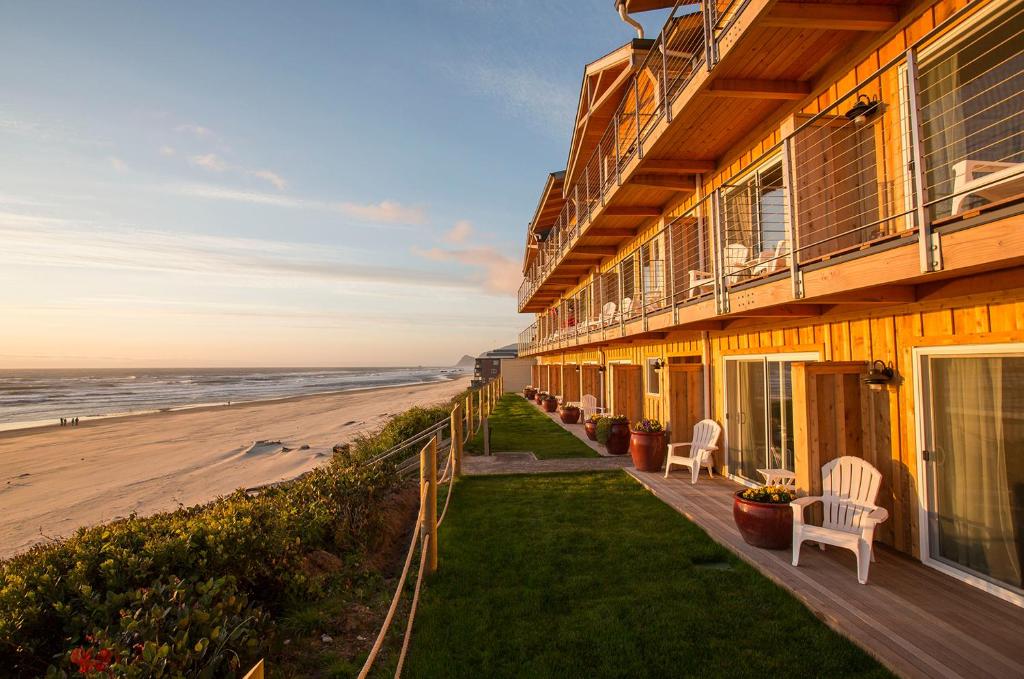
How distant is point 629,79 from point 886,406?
443 inches

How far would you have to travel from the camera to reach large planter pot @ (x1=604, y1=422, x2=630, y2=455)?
12828 mm

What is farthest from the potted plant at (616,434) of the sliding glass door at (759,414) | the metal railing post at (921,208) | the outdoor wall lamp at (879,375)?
the metal railing post at (921,208)

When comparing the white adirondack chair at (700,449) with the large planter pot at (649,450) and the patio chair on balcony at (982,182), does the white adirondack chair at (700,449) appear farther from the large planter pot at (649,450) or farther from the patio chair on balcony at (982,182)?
the patio chair on balcony at (982,182)

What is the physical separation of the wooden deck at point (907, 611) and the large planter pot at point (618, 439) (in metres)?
6.24

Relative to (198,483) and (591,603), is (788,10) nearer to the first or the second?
(591,603)

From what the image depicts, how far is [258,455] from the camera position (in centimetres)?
1908

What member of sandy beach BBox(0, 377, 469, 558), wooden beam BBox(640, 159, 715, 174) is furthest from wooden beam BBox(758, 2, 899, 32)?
sandy beach BBox(0, 377, 469, 558)

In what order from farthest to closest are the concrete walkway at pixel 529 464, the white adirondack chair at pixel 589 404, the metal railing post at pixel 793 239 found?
the white adirondack chair at pixel 589 404 → the concrete walkway at pixel 529 464 → the metal railing post at pixel 793 239

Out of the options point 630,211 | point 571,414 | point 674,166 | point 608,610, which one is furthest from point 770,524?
point 571,414

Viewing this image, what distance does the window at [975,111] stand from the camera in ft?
14.9

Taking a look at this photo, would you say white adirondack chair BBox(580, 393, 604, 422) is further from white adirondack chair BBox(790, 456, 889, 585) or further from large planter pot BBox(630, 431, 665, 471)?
white adirondack chair BBox(790, 456, 889, 585)

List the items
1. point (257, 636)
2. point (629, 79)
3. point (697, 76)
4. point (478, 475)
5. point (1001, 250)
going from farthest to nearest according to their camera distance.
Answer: point (629, 79), point (478, 475), point (697, 76), point (257, 636), point (1001, 250)

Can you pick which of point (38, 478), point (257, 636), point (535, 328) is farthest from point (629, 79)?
point (38, 478)

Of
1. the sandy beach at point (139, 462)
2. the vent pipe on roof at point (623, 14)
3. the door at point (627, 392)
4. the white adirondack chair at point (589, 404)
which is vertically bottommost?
the sandy beach at point (139, 462)
